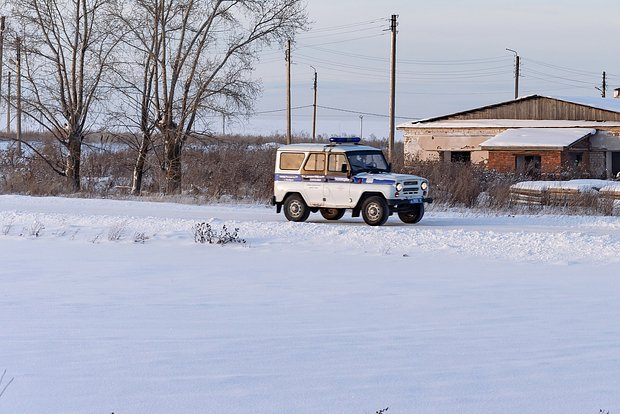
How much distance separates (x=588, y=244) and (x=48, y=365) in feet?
39.5

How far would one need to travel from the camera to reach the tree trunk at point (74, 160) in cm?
3944

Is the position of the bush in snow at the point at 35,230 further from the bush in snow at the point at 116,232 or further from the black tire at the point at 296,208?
the black tire at the point at 296,208

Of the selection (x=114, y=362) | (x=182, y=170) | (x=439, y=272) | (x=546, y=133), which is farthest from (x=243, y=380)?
(x=546, y=133)

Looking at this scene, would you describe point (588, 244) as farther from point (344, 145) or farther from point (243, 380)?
point (243, 380)

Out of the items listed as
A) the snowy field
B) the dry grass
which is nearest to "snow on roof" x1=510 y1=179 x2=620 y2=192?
the dry grass

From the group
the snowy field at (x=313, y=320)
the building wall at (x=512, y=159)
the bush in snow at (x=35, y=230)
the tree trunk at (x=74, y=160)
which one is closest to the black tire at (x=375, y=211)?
the snowy field at (x=313, y=320)

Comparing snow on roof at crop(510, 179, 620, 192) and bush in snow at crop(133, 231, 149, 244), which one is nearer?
bush in snow at crop(133, 231, 149, 244)

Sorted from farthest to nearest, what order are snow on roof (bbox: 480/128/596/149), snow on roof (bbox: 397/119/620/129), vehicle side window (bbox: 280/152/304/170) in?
snow on roof (bbox: 397/119/620/129) < snow on roof (bbox: 480/128/596/149) < vehicle side window (bbox: 280/152/304/170)

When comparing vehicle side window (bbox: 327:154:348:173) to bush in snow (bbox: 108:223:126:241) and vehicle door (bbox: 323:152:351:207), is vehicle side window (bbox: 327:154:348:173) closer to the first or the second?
vehicle door (bbox: 323:152:351:207)

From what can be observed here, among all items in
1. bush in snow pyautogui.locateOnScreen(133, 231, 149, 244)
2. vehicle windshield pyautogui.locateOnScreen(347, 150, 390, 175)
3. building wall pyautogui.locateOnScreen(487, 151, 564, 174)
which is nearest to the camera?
bush in snow pyautogui.locateOnScreen(133, 231, 149, 244)

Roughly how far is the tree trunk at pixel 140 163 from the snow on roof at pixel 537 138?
17538mm

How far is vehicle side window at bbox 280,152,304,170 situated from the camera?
22.6 metres

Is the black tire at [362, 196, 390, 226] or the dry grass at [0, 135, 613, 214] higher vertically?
the dry grass at [0, 135, 613, 214]

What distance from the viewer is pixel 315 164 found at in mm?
22344
